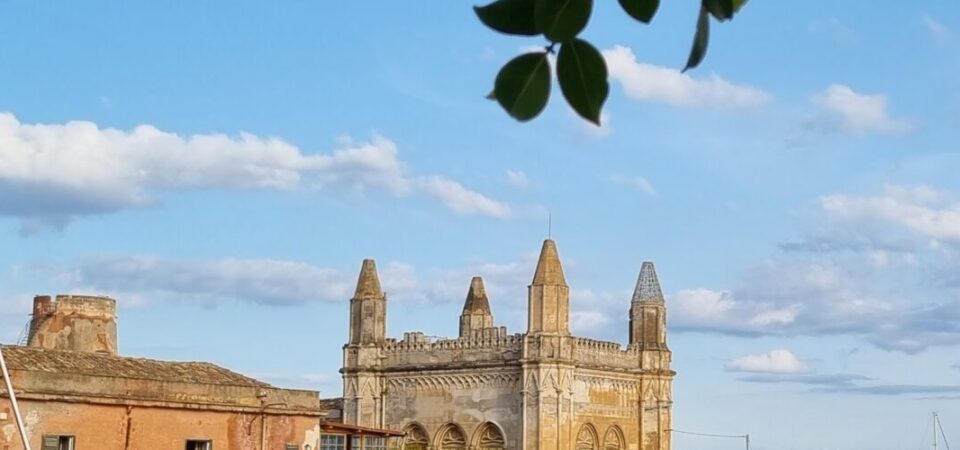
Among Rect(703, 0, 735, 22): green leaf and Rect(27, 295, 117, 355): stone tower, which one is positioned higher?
Rect(27, 295, 117, 355): stone tower

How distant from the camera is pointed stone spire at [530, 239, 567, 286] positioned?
136ft

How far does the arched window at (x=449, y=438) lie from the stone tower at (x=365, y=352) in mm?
2240

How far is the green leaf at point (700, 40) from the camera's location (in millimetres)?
2097

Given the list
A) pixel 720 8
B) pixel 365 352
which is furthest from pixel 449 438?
pixel 720 8

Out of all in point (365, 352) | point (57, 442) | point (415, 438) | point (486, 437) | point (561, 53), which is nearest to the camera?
point (561, 53)

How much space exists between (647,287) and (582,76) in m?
44.2

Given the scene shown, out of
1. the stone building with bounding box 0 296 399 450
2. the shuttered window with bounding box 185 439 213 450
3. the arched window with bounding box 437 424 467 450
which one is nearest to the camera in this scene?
the stone building with bounding box 0 296 399 450

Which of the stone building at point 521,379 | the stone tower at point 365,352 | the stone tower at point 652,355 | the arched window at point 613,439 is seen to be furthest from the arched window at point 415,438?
the stone tower at point 652,355

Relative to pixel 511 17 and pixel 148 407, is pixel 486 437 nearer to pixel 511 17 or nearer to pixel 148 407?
pixel 148 407

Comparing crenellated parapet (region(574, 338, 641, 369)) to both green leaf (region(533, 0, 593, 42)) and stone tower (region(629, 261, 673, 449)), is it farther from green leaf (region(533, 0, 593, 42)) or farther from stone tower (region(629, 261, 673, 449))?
green leaf (region(533, 0, 593, 42))

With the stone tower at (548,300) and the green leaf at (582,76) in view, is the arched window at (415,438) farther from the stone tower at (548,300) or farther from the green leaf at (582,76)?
the green leaf at (582,76)

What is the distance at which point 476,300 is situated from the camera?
47.2 meters

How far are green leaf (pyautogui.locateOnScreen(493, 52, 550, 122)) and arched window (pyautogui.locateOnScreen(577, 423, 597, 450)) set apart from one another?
40.4 m

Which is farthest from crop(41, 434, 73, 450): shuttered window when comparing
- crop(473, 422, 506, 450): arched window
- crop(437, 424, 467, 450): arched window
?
crop(437, 424, 467, 450): arched window
